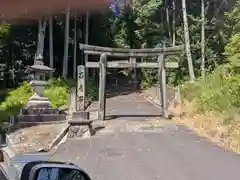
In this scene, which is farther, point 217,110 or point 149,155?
point 217,110

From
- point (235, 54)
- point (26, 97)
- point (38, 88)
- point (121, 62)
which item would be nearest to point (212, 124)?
point (235, 54)

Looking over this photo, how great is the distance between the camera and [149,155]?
33.6 ft

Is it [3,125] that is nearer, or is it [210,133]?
[210,133]

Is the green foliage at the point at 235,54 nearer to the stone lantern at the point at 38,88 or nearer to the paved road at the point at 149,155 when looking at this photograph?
the paved road at the point at 149,155

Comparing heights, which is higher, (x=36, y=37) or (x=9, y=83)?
(x=36, y=37)

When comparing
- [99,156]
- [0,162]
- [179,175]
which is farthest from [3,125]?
[0,162]

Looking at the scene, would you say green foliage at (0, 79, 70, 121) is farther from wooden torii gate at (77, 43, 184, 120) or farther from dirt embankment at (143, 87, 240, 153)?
dirt embankment at (143, 87, 240, 153)

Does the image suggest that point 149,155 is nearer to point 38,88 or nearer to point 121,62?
point 121,62

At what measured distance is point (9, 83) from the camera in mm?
29953

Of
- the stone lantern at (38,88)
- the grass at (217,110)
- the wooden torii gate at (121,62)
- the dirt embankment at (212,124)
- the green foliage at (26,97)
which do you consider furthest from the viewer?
the green foliage at (26,97)

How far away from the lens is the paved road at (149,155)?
8273 millimetres

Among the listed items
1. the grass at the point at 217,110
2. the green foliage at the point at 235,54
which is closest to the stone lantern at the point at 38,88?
the grass at the point at 217,110

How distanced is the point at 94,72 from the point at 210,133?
73.0ft

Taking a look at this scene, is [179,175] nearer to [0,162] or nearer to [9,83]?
[0,162]
